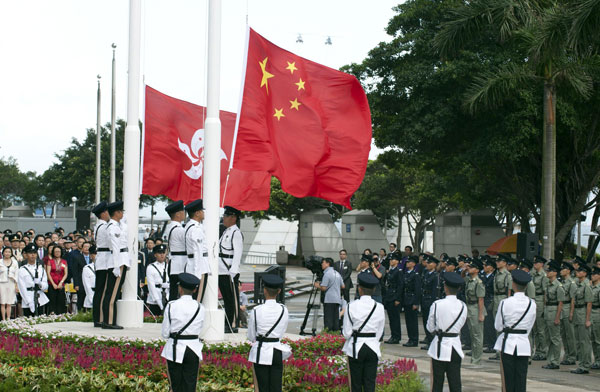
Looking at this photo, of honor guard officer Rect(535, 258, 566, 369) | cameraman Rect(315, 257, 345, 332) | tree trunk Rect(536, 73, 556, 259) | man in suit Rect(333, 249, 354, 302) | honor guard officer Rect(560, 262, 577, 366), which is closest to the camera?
honor guard officer Rect(535, 258, 566, 369)

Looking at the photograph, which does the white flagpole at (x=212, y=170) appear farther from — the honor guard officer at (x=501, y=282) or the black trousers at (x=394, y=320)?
the black trousers at (x=394, y=320)

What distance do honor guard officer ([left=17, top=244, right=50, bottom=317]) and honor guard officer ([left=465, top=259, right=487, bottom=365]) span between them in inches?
337

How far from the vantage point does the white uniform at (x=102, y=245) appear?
12.2 meters

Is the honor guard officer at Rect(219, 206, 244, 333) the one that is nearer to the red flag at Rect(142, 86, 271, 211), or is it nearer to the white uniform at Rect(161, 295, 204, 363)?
the red flag at Rect(142, 86, 271, 211)

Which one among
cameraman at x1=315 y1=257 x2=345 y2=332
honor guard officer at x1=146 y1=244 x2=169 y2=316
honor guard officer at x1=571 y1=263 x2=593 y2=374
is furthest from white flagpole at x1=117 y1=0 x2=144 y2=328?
honor guard officer at x1=571 y1=263 x2=593 y2=374

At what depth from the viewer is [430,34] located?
28828mm

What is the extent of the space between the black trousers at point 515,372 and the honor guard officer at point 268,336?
3.21m

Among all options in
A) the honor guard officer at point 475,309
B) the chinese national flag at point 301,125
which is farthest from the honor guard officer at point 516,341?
the honor guard officer at point 475,309

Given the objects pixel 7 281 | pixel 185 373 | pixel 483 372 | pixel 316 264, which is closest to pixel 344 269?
pixel 316 264

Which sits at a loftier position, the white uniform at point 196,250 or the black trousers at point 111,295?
the white uniform at point 196,250

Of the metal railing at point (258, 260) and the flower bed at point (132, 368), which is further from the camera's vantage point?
the metal railing at point (258, 260)

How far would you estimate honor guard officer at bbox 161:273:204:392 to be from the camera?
27.6 ft

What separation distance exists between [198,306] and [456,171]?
84.7 ft

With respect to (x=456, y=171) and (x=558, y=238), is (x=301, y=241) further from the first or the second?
(x=558, y=238)
